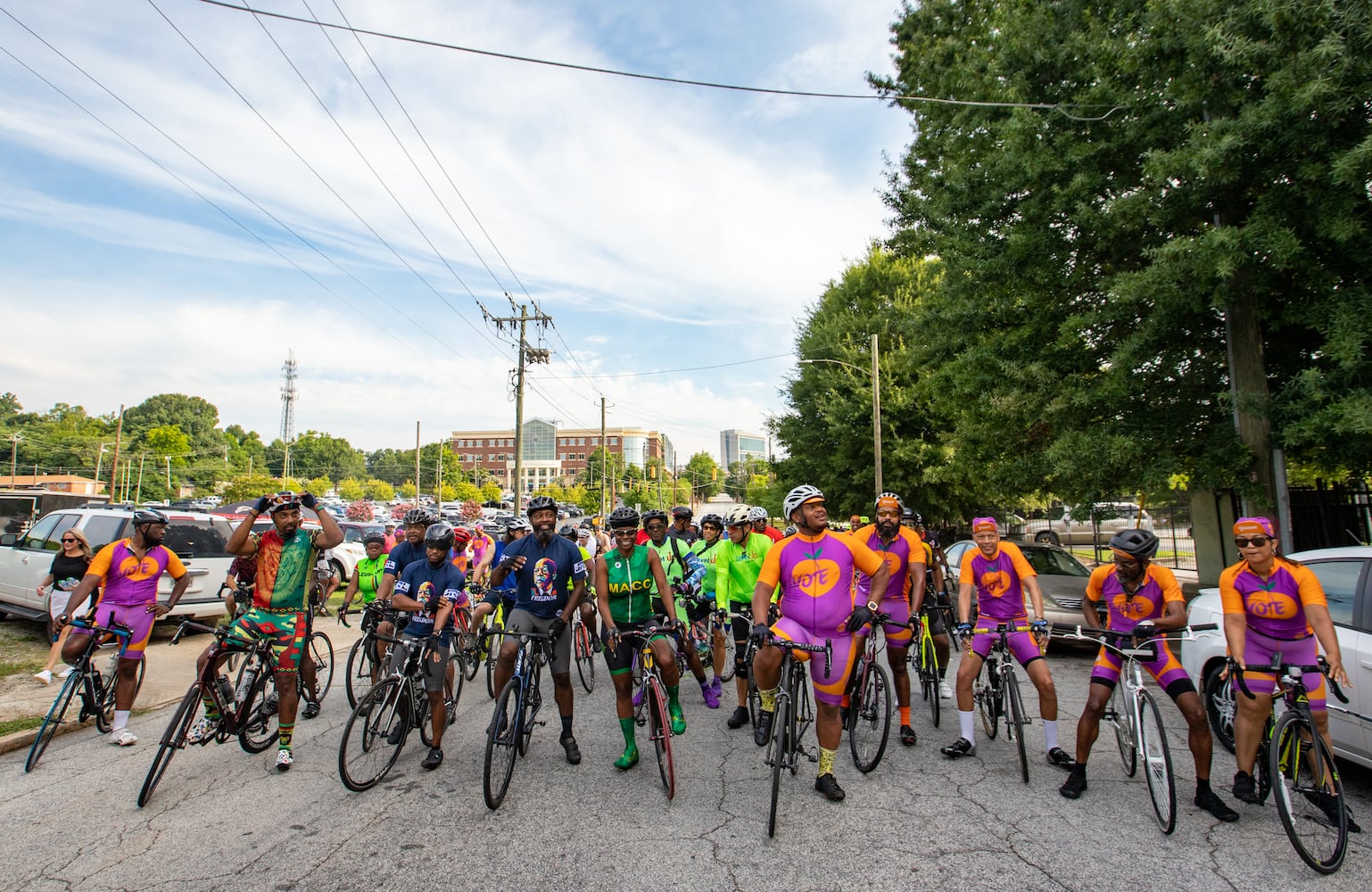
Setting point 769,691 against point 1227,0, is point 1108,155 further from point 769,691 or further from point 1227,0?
point 769,691

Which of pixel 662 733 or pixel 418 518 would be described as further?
pixel 418 518

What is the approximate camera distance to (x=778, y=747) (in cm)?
436

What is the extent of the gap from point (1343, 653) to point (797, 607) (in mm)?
3630

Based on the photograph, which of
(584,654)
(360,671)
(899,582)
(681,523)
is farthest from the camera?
(681,523)

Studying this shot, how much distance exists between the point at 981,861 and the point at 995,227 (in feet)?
36.3

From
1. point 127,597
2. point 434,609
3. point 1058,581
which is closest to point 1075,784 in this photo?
point 434,609

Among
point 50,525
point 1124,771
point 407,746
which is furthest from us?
point 50,525

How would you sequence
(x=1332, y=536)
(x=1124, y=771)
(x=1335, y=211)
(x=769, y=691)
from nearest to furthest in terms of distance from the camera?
(x=769, y=691), (x=1124, y=771), (x=1335, y=211), (x=1332, y=536)

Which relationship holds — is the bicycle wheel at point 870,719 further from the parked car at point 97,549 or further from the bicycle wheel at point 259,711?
the parked car at point 97,549

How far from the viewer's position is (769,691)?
16.3ft

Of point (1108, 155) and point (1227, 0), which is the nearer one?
point (1227, 0)

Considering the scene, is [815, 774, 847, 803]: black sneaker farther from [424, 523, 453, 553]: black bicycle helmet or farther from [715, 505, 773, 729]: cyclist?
[424, 523, 453, 553]: black bicycle helmet

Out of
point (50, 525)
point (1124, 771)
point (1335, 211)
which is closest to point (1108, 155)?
point (1335, 211)

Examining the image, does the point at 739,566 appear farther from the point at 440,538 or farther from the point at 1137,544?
the point at 1137,544
